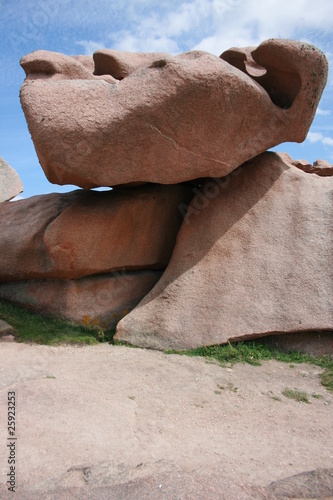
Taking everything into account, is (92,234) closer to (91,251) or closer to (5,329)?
(91,251)

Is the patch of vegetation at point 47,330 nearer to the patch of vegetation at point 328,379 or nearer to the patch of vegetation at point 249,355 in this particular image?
the patch of vegetation at point 249,355

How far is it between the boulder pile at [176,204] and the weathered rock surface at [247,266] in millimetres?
14

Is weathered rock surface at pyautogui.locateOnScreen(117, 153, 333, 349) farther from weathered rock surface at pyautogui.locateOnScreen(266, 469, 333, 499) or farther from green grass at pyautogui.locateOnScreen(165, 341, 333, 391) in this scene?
weathered rock surface at pyautogui.locateOnScreen(266, 469, 333, 499)

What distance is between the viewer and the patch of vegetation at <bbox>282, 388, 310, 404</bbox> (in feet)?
12.3

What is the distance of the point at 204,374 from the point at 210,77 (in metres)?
2.80

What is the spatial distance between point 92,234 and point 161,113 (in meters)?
1.61

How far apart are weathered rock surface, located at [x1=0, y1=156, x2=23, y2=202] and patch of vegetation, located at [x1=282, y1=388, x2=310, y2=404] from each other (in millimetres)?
7066

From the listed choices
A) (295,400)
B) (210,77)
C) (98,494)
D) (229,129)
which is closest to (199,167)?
(229,129)

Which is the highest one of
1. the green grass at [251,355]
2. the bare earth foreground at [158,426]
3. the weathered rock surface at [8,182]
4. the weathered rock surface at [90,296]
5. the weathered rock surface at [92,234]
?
the weathered rock surface at [8,182]

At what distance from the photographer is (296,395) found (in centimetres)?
380

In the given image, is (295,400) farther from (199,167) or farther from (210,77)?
(210,77)

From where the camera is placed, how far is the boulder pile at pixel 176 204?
4.49m

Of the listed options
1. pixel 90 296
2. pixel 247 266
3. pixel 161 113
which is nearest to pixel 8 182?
pixel 90 296

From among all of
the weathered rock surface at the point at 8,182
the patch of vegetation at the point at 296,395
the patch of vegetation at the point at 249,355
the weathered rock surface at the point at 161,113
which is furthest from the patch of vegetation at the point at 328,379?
the weathered rock surface at the point at 8,182
